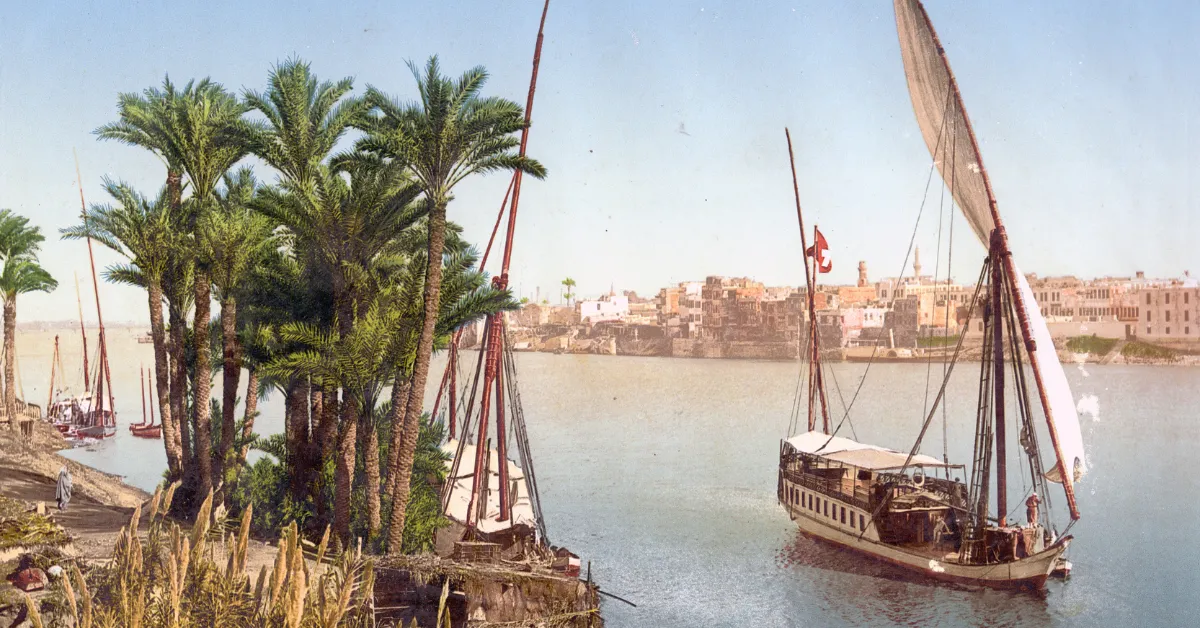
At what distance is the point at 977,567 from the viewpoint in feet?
80.0

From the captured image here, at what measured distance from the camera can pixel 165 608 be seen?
817 cm

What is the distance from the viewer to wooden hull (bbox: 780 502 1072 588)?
77.8ft

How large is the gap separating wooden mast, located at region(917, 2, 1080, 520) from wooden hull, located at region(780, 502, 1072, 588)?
1.33 metres

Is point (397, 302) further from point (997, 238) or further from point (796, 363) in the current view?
point (796, 363)

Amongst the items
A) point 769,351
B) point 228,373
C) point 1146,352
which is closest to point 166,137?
point 228,373

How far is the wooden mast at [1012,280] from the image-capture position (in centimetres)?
2339

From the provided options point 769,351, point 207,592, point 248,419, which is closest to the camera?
point 207,592

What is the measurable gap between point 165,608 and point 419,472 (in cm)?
1279

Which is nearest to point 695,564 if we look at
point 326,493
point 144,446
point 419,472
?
point 419,472

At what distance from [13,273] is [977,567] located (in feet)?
109

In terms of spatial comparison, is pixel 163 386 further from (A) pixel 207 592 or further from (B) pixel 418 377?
(A) pixel 207 592

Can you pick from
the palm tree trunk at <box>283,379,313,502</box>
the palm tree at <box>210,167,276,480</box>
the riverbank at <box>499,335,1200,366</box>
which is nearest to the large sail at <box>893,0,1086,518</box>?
the palm tree trunk at <box>283,379,313,502</box>

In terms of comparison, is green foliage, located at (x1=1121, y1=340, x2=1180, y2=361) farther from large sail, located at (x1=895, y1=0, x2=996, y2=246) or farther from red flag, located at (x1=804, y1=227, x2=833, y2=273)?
large sail, located at (x1=895, y1=0, x2=996, y2=246)

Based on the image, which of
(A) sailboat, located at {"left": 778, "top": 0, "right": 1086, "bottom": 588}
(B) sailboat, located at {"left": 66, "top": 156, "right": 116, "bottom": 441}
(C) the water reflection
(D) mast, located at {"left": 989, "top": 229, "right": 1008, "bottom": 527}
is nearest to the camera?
(C) the water reflection
